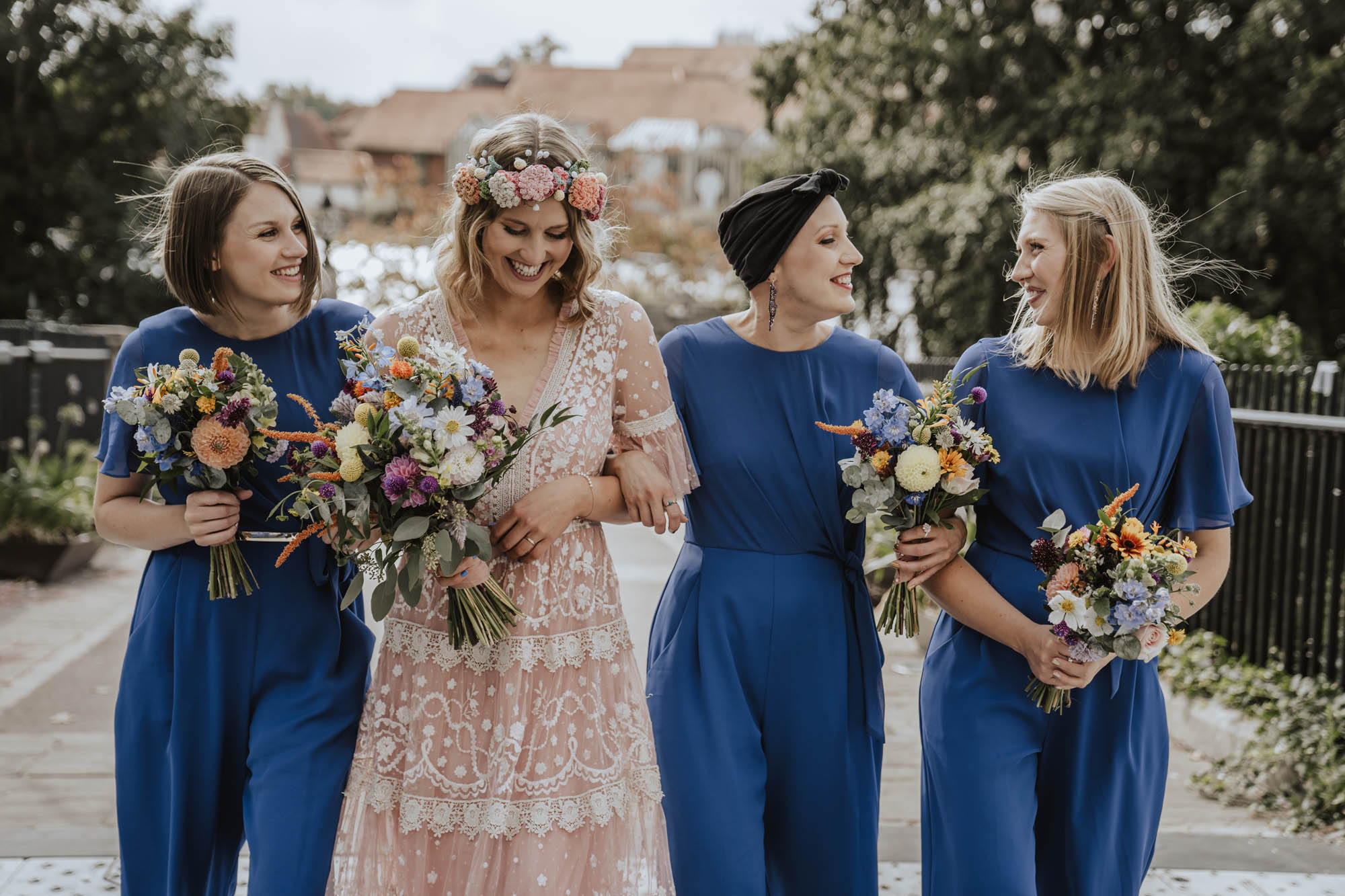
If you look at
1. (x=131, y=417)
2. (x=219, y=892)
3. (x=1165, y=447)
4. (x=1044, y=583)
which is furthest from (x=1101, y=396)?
(x=219, y=892)

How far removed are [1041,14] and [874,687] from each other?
15.5 m

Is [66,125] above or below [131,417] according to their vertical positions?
above

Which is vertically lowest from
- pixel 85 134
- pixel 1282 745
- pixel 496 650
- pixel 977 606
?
pixel 1282 745

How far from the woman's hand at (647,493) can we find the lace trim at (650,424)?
0.07 meters

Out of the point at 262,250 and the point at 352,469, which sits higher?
the point at 262,250

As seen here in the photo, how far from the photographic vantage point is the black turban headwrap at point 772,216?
10.8 feet

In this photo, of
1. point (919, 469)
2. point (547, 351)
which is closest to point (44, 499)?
point (547, 351)

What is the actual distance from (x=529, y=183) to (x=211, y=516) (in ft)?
3.66

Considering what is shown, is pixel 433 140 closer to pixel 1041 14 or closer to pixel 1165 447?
pixel 1041 14

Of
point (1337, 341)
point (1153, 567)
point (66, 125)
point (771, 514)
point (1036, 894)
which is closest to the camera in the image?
point (1153, 567)

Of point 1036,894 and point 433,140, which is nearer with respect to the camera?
point 1036,894

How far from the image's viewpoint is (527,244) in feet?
9.93

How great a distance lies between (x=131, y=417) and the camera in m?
2.82

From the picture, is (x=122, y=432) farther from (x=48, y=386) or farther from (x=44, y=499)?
(x=48, y=386)
